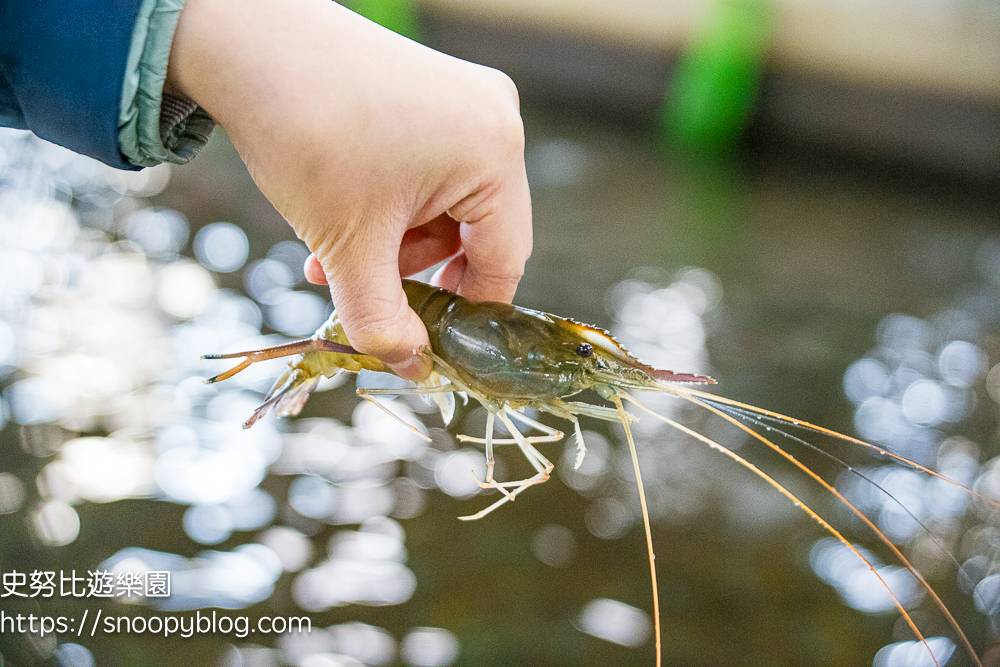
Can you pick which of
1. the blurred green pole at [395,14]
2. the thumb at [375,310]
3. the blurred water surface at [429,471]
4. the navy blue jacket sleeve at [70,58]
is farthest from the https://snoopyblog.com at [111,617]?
the blurred green pole at [395,14]

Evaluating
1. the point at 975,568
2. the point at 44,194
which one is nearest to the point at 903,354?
the point at 975,568

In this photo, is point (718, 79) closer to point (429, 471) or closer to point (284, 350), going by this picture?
point (429, 471)

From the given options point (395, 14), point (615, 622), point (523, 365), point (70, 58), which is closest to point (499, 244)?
point (523, 365)

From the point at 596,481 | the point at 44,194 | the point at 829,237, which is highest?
the point at 829,237

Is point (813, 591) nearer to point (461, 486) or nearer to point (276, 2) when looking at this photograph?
point (461, 486)

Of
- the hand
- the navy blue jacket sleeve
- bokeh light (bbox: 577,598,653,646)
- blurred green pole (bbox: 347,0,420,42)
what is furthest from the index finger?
blurred green pole (bbox: 347,0,420,42)

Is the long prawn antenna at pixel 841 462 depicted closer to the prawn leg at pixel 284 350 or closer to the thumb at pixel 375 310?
the thumb at pixel 375 310
